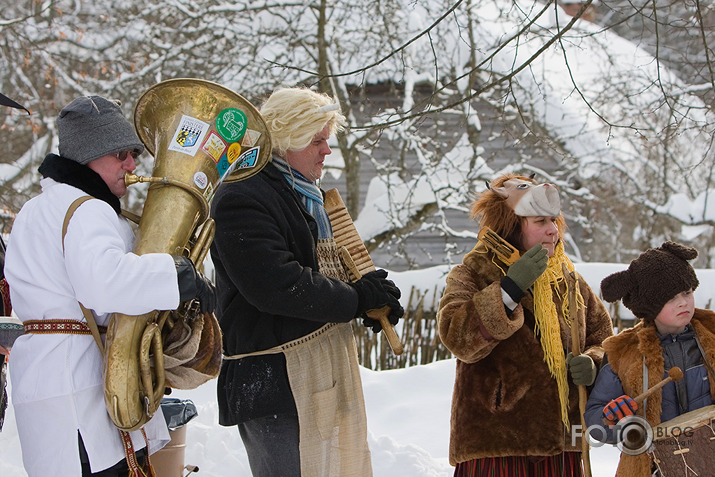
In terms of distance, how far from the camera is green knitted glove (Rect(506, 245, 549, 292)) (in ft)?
9.24

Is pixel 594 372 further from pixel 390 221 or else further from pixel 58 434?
pixel 390 221

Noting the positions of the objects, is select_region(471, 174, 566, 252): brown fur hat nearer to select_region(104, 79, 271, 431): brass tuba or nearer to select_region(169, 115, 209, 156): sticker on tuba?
select_region(104, 79, 271, 431): brass tuba

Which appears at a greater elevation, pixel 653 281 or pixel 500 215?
pixel 500 215

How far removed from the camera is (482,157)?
33.1ft

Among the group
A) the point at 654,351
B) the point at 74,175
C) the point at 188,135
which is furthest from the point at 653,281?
the point at 74,175

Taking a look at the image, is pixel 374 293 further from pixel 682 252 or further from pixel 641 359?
pixel 682 252

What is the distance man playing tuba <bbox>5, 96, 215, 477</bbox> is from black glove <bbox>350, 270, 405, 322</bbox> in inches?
24.8

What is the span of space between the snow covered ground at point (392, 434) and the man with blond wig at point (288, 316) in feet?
5.06

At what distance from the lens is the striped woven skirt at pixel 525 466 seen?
9.57ft

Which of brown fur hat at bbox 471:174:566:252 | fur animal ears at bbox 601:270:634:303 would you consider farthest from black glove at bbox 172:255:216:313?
fur animal ears at bbox 601:270:634:303

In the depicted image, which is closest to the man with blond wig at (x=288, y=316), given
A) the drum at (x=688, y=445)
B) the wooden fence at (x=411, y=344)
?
the drum at (x=688, y=445)

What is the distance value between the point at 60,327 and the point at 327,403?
931mm

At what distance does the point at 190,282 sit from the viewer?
2184 mm

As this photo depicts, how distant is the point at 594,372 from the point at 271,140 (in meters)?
1.38
